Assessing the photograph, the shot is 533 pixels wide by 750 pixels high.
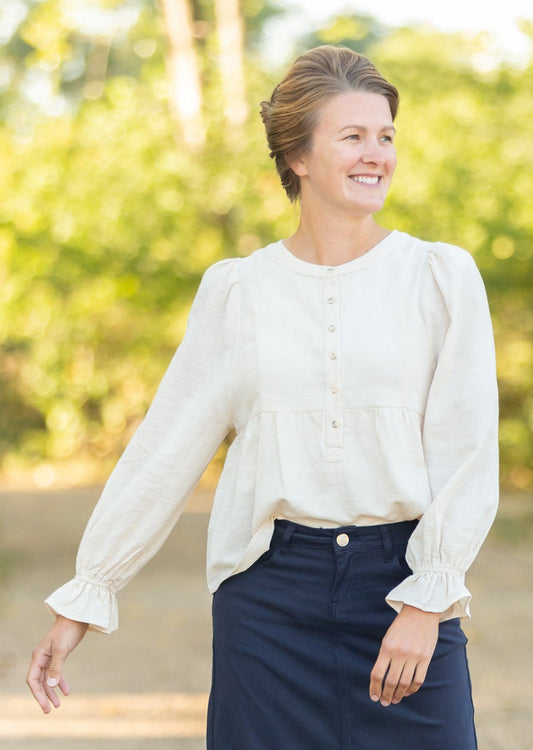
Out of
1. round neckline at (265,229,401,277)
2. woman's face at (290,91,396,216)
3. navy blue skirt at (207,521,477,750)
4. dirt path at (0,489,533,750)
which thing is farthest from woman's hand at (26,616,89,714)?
dirt path at (0,489,533,750)

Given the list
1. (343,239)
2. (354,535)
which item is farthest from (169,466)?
(343,239)

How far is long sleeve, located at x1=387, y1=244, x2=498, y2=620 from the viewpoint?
203cm

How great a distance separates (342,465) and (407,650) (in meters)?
0.34

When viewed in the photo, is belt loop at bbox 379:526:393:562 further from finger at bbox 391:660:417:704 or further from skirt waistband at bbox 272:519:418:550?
finger at bbox 391:660:417:704

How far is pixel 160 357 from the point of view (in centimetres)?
926

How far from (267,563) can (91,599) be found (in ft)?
1.21

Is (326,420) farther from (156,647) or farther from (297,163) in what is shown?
(156,647)

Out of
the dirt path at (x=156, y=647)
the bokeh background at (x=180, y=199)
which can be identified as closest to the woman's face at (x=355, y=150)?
the dirt path at (x=156, y=647)

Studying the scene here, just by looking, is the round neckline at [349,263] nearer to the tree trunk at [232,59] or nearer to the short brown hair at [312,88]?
the short brown hair at [312,88]

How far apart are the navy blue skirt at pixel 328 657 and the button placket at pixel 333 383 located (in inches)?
5.9

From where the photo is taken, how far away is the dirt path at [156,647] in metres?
5.37

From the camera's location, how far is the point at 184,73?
31.0ft

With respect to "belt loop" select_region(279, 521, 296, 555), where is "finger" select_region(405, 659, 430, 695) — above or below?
below

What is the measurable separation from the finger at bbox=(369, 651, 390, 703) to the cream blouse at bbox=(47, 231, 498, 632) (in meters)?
0.09
